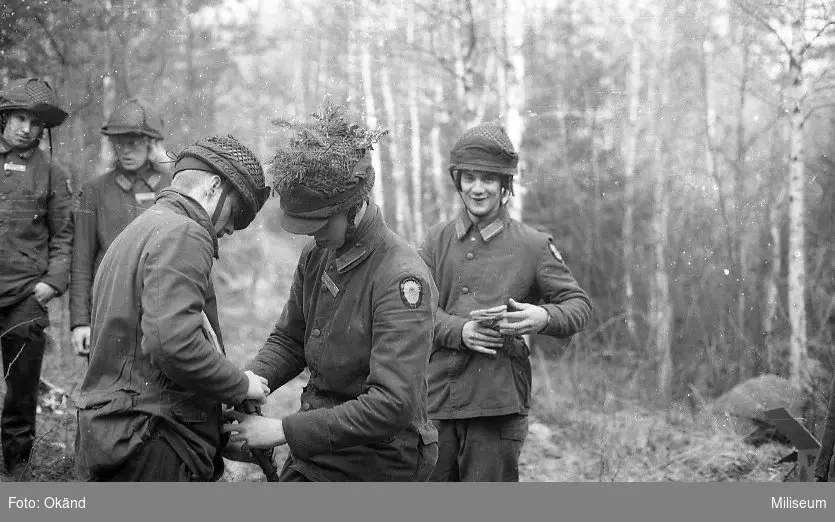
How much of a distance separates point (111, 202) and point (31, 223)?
56 cm

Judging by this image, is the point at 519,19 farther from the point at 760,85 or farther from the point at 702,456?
the point at 702,456

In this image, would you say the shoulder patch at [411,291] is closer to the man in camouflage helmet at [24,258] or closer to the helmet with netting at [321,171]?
the helmet with netting at [321,171]

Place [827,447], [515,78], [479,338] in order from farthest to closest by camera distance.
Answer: [515,78], [479,338], [827,447]

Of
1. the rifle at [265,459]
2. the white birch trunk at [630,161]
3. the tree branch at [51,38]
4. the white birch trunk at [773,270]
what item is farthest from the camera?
the white birch trunk at [630,161]

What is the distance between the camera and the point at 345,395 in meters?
3.02

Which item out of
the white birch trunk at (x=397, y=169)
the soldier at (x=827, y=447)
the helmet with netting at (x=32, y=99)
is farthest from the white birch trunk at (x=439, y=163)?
the soldier at (x=827, y=447)

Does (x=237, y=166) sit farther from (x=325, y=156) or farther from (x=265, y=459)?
(x=265, y=459)

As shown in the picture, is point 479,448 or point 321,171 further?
point 479,448

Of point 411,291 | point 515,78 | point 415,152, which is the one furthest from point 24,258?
point 415,152

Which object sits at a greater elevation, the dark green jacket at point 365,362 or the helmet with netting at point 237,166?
the helmet with netting at point 237,166

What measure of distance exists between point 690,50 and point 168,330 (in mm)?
11607

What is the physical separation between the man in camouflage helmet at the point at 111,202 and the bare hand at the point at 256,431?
2745mm

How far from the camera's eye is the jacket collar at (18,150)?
516 cm

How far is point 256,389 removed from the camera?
114 inches
